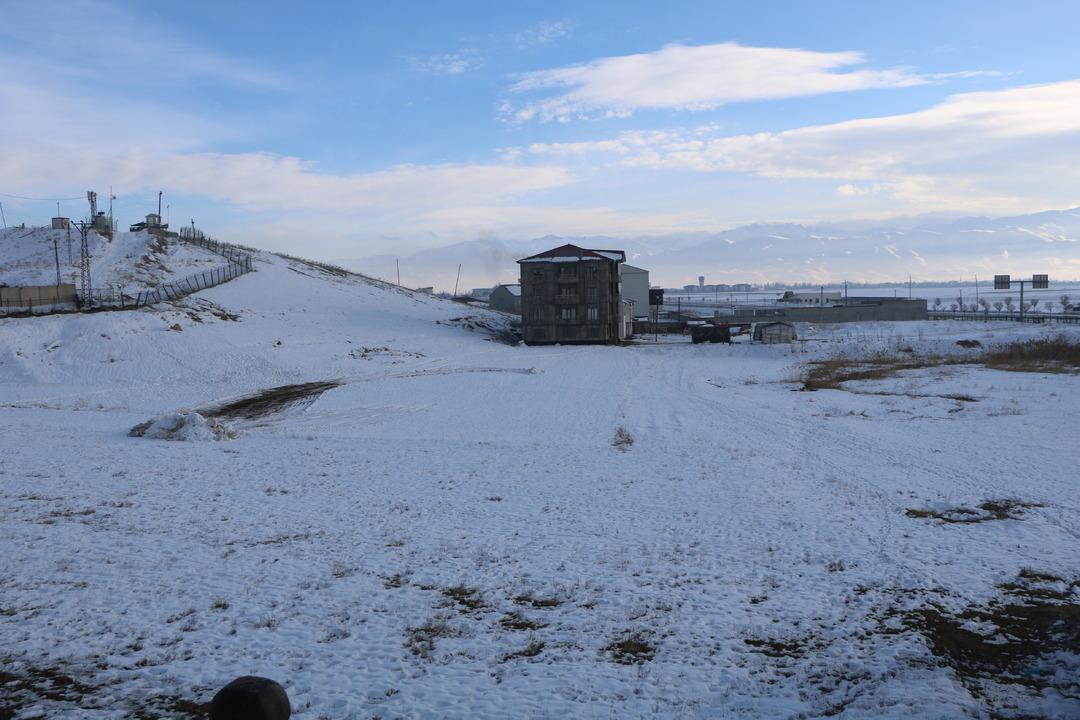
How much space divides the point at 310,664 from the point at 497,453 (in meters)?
14.4

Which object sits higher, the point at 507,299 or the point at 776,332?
the point at 507,299

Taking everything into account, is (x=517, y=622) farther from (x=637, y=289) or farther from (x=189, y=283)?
(x=637, y=289)

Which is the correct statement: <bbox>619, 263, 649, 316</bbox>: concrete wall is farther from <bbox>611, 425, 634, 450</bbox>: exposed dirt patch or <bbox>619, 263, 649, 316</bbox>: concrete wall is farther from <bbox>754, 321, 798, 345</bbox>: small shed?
<bbox>611, 425, 634, 450</bbox>: exposed dirt patch

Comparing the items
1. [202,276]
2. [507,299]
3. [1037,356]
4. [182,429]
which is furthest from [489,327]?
[182,429]

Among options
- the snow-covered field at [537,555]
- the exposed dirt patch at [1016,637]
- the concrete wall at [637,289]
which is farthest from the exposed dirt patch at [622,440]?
the concrete wall at [637,289]

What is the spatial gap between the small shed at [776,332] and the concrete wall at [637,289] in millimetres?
45471

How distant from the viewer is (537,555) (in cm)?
1418

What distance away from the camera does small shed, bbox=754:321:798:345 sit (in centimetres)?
7594

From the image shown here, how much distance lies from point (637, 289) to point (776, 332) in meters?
48.3

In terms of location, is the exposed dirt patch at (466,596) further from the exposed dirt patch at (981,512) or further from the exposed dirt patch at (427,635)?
the exposed dirt patch at (981,512)

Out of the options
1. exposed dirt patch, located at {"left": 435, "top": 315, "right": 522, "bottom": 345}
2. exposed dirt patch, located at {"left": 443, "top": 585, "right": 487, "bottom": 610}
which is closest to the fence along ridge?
exposed dirt patch, located at {"left": 435, "top": 315, "right": 522, "bottom": 345}

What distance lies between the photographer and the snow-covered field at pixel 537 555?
9.23 m

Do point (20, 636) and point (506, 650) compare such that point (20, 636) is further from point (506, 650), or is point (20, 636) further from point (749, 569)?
point (749, 569)

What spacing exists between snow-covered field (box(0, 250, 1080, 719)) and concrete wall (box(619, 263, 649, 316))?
287ft
